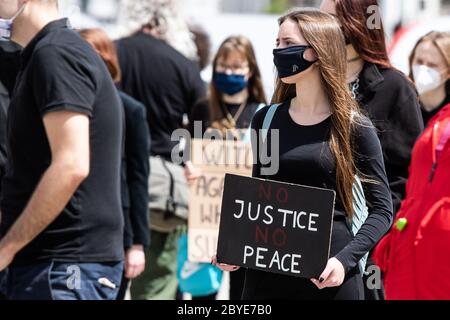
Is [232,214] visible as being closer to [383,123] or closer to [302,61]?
[302,61]

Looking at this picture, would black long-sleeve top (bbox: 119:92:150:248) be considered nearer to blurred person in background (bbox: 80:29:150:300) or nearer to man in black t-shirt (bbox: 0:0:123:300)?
blurred person in background (bbox: 80:29:150:300)

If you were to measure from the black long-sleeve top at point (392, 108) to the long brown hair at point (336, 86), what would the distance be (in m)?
0.71

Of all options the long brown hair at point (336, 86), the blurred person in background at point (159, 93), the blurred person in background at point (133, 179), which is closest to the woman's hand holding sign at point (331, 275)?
the long brown hair at point (336, 86)

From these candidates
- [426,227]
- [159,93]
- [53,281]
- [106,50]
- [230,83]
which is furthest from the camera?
[159,93]

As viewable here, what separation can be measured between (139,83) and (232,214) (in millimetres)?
3548

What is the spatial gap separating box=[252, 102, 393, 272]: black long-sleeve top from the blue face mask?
2.74 m

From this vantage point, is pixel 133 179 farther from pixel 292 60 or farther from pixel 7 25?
pixel 292 60

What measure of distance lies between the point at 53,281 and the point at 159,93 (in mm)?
3305

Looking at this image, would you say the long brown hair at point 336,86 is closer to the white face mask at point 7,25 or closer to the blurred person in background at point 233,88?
the white face mask at point 7,25

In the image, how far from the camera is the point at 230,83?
640cm

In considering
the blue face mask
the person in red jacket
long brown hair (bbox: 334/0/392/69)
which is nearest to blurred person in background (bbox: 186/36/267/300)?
the blue face mask

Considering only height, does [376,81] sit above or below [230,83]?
above

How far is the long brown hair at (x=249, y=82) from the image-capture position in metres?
6.42

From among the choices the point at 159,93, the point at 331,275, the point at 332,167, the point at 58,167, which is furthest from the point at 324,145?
the point at 159,93
